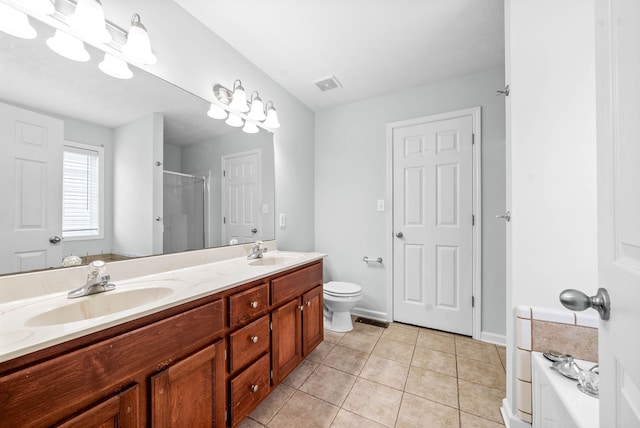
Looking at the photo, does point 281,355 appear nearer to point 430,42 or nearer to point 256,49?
point 256,49

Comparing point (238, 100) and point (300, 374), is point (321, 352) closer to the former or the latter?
point (300, 374)

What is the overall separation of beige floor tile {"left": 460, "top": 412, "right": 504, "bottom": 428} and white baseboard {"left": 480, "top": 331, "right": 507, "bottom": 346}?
964mm

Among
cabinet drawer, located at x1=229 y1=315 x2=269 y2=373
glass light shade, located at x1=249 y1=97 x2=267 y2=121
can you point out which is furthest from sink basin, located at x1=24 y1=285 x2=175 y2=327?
glass light shade, located at x1=249 y1=97 x2=267 y2=121

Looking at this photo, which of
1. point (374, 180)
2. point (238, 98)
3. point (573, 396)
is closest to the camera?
point (573, 396)

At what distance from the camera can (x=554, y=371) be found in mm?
1048

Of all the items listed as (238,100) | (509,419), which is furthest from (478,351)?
(238,100)

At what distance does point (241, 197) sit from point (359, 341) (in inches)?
61.7

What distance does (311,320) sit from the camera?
1.75 m

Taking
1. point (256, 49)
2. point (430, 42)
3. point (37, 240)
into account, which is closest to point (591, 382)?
point (430, 42)

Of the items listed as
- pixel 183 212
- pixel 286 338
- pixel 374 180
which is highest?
pixel 374 180

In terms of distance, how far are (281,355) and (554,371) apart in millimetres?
1297

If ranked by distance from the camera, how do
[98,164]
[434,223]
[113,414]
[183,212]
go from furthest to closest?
1. [434,223]
2. [183,212]
3. [98,164]
4. [113,414]

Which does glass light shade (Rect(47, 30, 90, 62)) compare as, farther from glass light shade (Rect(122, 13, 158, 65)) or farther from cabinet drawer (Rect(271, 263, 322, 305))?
cabinet drawer (Rect(271, 263, 322, 305))

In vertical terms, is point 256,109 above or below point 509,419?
above
